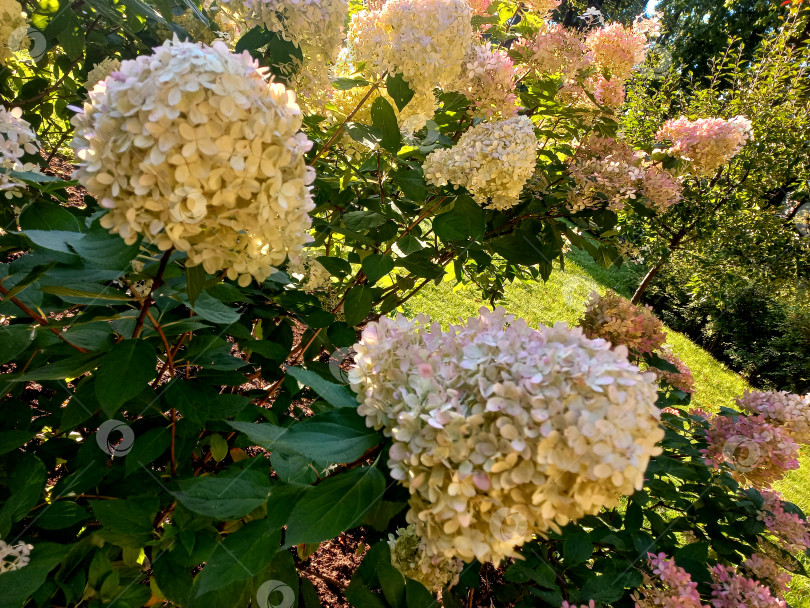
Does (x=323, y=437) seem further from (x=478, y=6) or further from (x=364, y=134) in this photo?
(x=478, y=6)

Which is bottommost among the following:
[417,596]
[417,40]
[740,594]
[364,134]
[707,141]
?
[417,596]

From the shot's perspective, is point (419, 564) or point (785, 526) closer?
point (419, 564)

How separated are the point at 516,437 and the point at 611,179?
201 centimetres

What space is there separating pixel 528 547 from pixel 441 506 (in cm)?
114

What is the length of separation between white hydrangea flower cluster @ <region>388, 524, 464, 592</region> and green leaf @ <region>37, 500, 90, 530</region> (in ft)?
2.86

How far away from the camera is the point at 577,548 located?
162cm

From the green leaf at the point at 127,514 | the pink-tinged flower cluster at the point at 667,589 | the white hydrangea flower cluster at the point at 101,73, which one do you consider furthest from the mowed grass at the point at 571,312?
the green leaf at the point at 127,514

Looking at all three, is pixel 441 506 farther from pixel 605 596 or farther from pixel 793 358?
pixel 793 358

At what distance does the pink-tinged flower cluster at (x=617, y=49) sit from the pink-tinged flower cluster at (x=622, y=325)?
4.36 feet

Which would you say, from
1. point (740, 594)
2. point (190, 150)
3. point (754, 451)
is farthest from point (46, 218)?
point (754, 451)

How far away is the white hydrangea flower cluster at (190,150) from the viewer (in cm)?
74

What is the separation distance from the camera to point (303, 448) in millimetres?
817

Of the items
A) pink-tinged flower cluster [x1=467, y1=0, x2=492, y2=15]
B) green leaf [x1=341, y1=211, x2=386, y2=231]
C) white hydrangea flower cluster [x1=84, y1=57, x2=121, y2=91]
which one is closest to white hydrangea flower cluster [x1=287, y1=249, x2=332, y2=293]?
green leaf [x1=341, y1=211, x2=386, y2=231]

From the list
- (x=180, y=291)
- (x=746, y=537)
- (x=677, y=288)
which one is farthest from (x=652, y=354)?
(x=677, y=288)
